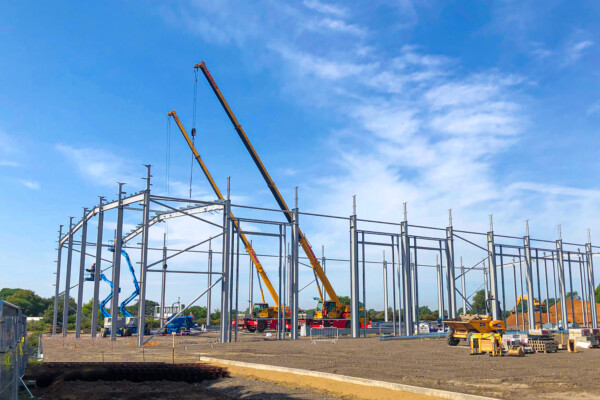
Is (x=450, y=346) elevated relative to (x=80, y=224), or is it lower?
lower

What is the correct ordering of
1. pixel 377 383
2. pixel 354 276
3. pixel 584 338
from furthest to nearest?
pixel 354 276, pixel 584 338, pixel 377 383

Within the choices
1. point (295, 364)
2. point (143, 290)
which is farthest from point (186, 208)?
point (295, 364)

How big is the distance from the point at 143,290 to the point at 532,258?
102 ft

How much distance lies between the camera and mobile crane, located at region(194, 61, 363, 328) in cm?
3612

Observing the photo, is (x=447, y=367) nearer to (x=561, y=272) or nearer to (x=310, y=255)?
(x=310, y=255)

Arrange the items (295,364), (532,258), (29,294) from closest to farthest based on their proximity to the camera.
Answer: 1. (295,364)
2. (532,258)
3. (29,294)

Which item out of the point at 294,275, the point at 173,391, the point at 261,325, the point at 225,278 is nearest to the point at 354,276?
the point at 294,275

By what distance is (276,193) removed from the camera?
3681 centimetres

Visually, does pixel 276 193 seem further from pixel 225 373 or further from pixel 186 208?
pixel 225 373

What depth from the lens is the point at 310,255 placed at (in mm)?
38094

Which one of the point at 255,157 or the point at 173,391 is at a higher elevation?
the point at 255,157

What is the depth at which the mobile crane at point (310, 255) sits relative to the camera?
119ft

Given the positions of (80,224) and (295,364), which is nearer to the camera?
(295,364)

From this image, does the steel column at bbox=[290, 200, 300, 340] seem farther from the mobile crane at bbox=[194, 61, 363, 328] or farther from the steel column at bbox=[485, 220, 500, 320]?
the steel column at bbox=[485, 220, 500, 320]
